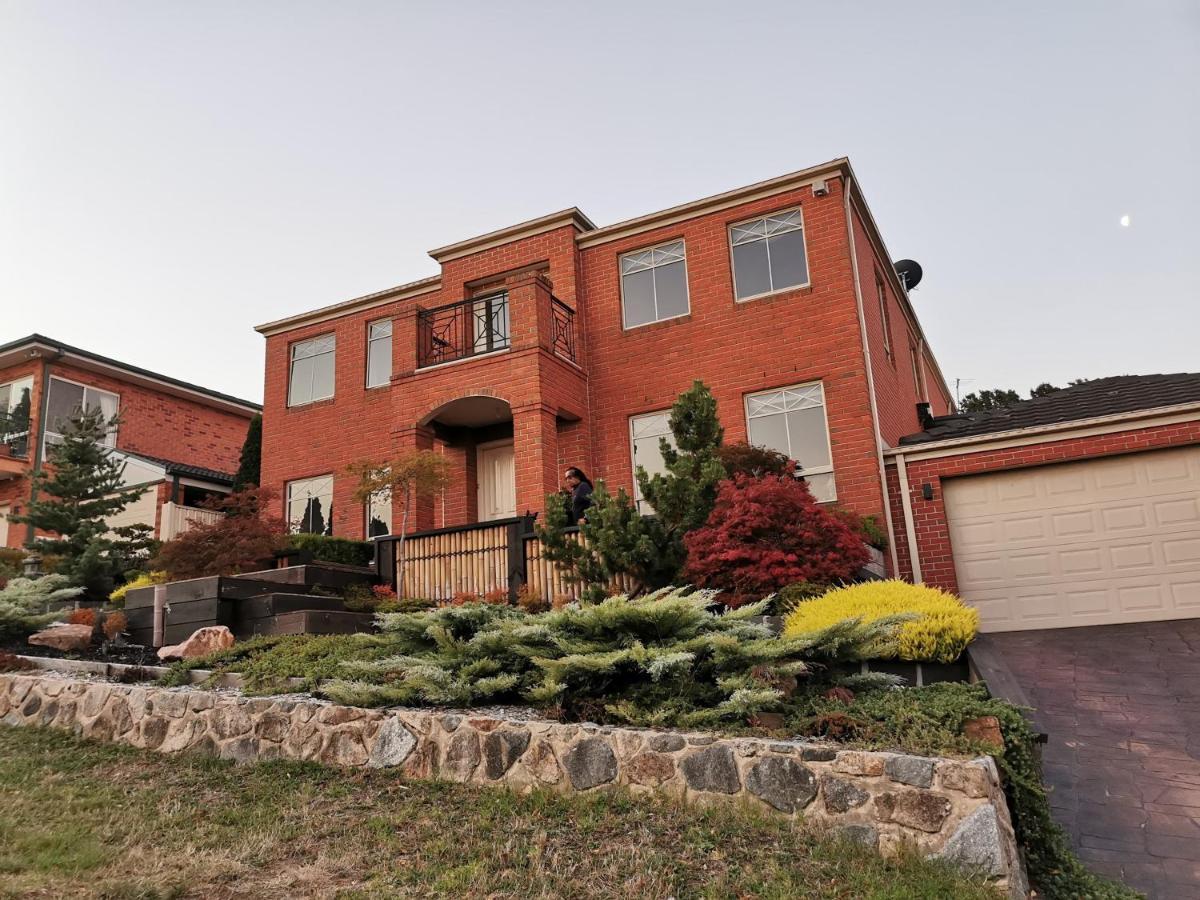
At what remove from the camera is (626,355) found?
45.3 feet

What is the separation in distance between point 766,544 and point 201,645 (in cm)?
573

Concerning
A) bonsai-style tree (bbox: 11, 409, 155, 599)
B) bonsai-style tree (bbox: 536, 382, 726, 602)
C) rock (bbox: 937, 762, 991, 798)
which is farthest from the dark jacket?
bonsai-style tree (bbox: 11, 409, 155, 599)

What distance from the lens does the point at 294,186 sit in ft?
44.5

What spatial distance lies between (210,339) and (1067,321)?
20462 millimetres

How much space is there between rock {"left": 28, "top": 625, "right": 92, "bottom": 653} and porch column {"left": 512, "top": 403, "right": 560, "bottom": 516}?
571cm

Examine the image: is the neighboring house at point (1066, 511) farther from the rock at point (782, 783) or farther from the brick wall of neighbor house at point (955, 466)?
the rock at point (782, 783)

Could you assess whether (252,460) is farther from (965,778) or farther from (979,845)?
(979,845)

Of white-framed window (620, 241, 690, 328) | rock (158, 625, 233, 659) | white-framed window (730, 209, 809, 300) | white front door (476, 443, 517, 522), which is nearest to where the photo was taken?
rock (158, 625, 233, 659)

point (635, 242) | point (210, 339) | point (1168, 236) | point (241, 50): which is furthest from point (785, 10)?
point (210, 339)

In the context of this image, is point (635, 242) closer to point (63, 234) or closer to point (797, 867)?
point (63, 234)

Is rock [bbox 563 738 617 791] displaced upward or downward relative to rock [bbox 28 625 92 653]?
downward

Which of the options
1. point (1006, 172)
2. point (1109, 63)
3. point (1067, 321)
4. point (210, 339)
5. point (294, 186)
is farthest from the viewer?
point (1067, 321)

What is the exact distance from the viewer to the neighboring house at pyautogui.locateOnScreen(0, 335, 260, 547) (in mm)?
19266

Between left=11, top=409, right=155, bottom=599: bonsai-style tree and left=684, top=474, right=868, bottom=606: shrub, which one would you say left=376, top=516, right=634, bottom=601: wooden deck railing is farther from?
left=11, top=409, right=155, bottom=599: bonsai-style tree
